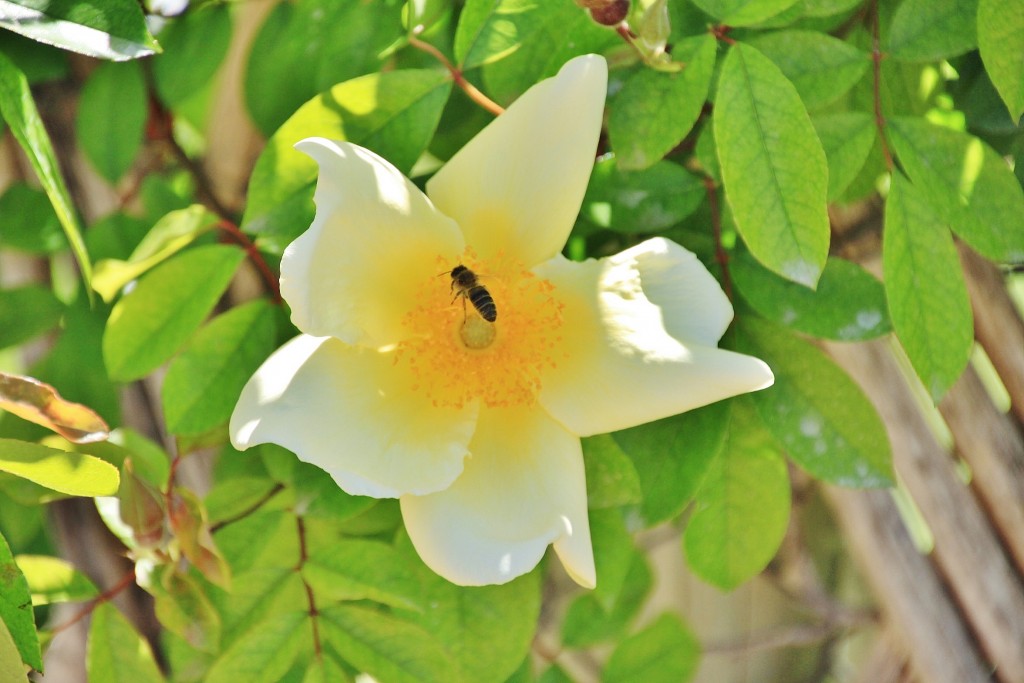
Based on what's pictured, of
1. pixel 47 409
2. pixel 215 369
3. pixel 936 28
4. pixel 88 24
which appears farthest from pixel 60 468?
pixel 936 28

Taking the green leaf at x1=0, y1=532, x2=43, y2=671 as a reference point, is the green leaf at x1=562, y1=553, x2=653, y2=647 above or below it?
below

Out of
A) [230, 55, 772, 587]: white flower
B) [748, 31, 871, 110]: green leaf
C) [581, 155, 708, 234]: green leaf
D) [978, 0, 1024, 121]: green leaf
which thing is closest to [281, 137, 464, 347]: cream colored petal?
[230, 55, 772, 587]: white flower

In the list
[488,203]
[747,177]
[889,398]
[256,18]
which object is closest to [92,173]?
[256,18]

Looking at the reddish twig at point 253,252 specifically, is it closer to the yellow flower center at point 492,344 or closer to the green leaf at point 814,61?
the yellow flower center at point 492,344

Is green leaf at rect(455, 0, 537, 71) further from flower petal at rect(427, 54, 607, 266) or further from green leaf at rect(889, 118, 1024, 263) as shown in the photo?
green leaf at rect(889, 118, 1024, 263)

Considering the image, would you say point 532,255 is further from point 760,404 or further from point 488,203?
point 760,404

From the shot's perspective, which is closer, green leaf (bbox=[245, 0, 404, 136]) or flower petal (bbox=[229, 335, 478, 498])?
flower petal (bbox=[229, 335, 478, 498])

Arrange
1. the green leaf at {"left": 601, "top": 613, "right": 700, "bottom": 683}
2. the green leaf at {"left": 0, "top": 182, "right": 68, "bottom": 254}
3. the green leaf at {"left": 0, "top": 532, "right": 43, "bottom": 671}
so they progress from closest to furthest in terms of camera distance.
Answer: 1. the green leaf at {"left": 0, "top": 532, "right": 43, "bottom": 671}
2. the green leaf at {"left": 0, "top": 182, "right": 68, "bottom": 254}
3. the green leaf at {"left": 601, "top": 613, "right": 700, "bottom": 683}

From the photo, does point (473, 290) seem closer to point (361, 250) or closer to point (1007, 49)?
point (361, 250)
